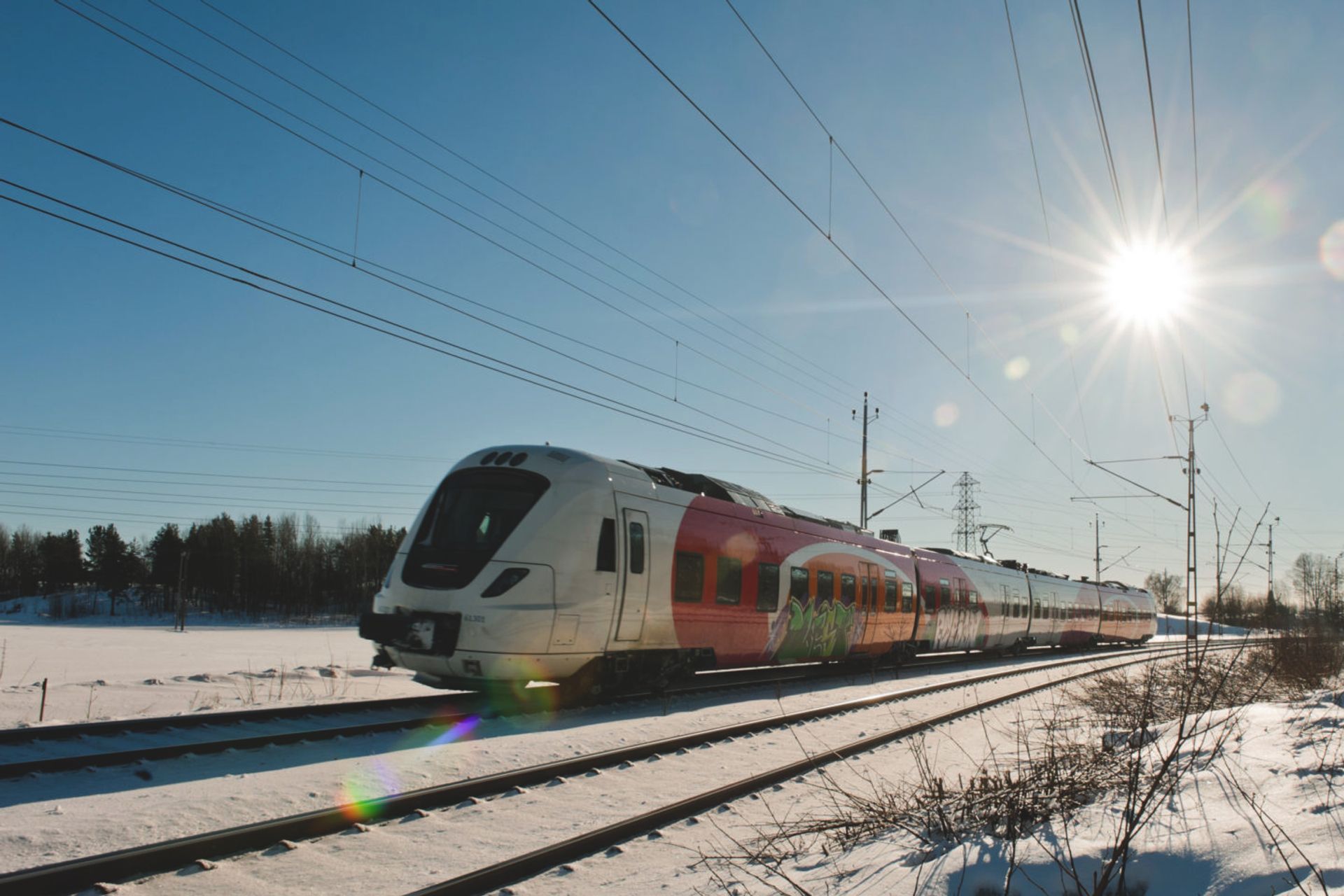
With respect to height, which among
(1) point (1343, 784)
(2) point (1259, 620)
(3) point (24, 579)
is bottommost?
(3) point (24, 579)

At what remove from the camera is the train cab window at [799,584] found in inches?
614

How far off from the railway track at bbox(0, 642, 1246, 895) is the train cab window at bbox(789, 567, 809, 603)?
5966mm

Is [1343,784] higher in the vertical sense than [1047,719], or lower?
higher

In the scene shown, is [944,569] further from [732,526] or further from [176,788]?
[176,788]

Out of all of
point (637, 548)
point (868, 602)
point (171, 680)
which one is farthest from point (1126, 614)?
point (171, 680)

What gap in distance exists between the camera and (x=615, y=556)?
1127 cm

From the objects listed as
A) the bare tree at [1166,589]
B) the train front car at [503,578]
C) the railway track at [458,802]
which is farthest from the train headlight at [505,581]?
the bare tree at [1166,589]

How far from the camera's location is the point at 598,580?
10.9m

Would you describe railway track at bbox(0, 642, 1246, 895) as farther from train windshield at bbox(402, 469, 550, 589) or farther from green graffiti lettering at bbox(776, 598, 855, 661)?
green graffiti lettering at bbox(776, 598, 855, 661)

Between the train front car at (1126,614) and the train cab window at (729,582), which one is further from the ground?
the train cab window at (729,582)

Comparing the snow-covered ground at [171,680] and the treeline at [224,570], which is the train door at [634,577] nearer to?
the snow-covered ground at [171,680]

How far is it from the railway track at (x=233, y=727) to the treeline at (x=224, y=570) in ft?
287

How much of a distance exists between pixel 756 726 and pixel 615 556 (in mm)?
2873

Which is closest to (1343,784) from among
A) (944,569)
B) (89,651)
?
(944,569)
